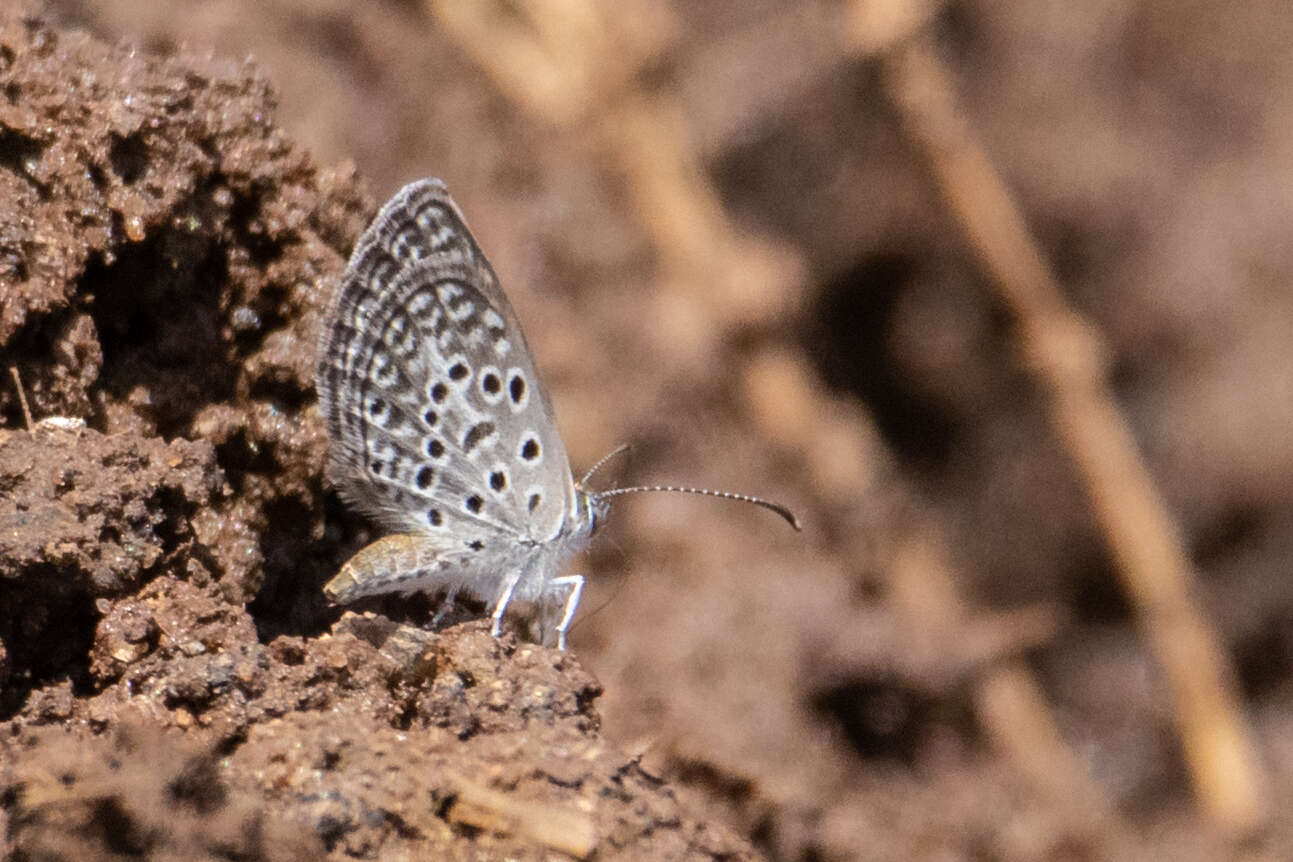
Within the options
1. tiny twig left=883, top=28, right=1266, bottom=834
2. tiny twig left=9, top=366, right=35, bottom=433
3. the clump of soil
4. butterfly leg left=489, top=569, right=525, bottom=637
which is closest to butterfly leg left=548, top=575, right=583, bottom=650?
butterfly leg left=489, top=569, right=525, bottom=637

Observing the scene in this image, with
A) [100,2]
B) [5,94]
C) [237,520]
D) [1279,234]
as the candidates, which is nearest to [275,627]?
Result: [237,520]

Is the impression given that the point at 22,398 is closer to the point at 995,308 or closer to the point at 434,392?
the point at 434,392

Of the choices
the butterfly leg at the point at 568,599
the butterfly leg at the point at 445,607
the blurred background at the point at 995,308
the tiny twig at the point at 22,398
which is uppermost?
the blurred background at the point at 995,308

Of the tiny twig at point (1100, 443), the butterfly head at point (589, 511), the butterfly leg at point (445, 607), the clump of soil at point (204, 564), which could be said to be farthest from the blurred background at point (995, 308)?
the clump of soil at point (204, 564)

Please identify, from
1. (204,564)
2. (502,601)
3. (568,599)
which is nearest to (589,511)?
(568,599)

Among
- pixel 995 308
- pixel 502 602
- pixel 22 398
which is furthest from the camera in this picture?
pixel 995 308

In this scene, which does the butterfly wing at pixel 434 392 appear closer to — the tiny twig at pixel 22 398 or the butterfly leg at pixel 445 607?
the butterfly leg at pixel 445 607
